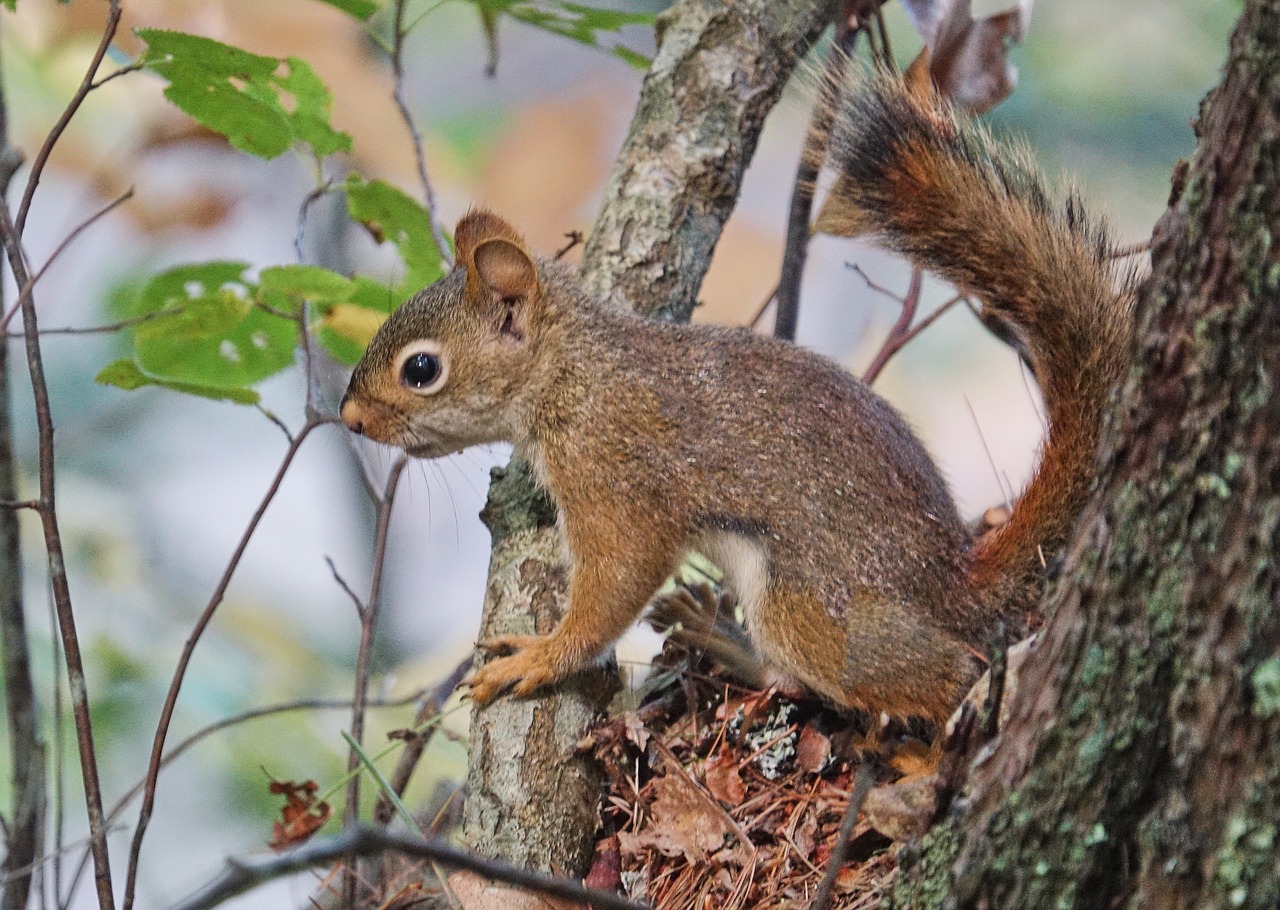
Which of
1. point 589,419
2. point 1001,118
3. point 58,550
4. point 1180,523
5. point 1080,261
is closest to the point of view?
point 1180,523

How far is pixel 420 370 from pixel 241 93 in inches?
20.9

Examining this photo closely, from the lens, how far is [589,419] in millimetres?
1890

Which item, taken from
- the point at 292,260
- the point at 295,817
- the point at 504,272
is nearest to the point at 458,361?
the point at 504,272

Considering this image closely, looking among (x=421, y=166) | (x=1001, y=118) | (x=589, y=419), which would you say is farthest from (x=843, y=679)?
(x=1001, y=118)

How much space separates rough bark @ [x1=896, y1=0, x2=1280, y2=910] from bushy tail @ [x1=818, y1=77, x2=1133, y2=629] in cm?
68

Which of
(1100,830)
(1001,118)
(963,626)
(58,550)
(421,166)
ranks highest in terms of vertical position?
(1001,118)

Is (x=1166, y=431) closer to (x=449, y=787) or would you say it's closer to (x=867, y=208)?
(x=867, y=208)

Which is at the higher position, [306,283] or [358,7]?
[358,7]

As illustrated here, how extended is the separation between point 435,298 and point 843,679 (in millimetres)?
948

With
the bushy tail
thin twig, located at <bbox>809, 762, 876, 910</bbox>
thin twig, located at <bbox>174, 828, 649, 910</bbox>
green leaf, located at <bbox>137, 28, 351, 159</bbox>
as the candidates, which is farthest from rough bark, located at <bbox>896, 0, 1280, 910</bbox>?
green leaf, located at <bbox>137, 28, 351, 159</bbox>

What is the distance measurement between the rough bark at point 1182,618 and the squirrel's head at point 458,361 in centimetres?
121

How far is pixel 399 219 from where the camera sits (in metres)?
1.92

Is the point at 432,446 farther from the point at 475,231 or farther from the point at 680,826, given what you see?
the point at 680,826

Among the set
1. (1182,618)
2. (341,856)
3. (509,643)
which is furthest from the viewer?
(509,643)
